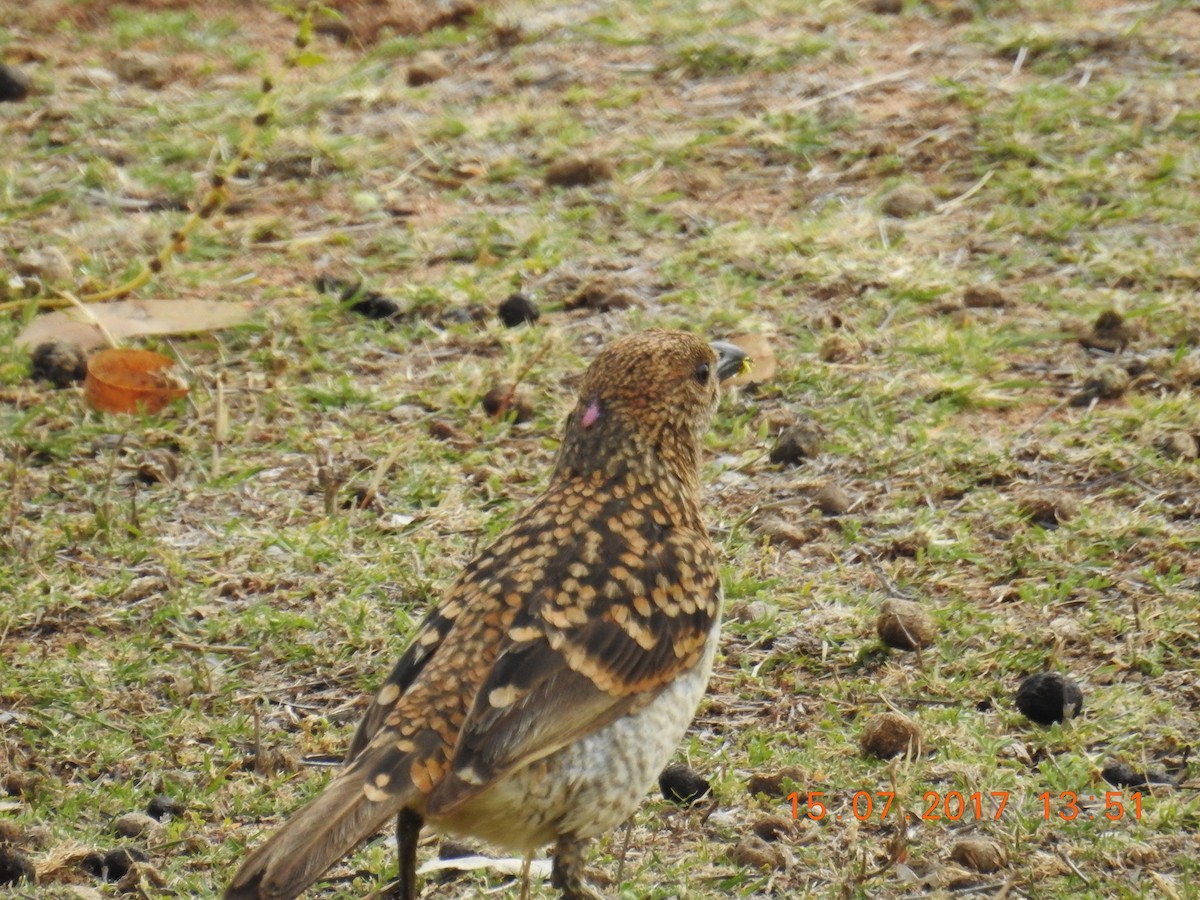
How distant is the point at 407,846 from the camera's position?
13.7 ft

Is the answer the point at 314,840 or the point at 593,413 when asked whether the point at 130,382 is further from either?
the point at 314,840

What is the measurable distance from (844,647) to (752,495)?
0.97 metres

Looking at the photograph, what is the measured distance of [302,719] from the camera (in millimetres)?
5285

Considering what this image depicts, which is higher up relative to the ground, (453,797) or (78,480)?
(453,797)

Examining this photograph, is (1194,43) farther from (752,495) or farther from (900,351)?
(752,495)

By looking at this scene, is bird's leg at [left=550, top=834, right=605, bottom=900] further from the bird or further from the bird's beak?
the bird's beak

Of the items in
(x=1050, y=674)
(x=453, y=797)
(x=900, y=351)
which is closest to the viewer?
(x=453, y=797)

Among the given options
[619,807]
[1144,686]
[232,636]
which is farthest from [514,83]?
[619,807]

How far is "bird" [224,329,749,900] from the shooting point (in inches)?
156

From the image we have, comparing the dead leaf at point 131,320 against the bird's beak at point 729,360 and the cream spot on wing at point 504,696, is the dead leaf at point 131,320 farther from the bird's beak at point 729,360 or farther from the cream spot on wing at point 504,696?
the cream spot on wing at point 504,696

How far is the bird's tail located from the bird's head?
1189 millimetres

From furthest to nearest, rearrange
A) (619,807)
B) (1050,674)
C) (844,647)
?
(844,647) < (1050,674) < (619,807)

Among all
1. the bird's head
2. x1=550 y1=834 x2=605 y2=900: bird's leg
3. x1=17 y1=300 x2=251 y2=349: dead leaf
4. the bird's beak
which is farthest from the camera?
x1=17 y1=300 x2=251 y2=349: dead leaf

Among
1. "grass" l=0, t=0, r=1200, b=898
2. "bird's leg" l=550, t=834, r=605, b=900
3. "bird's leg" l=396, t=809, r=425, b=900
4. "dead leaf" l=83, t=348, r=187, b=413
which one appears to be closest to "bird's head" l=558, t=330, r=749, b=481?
"grass" l=0, t=0, r=1200, b=898
